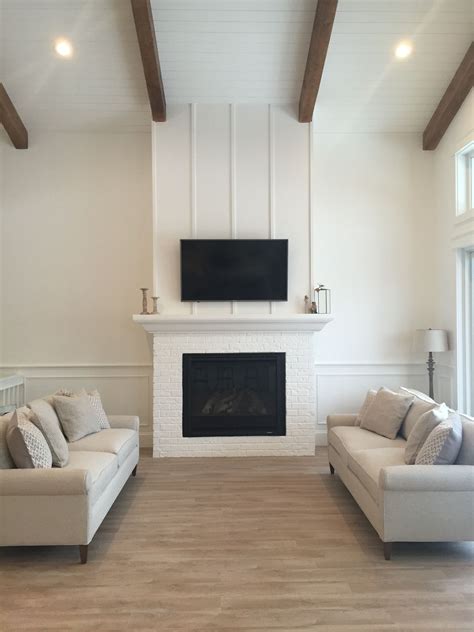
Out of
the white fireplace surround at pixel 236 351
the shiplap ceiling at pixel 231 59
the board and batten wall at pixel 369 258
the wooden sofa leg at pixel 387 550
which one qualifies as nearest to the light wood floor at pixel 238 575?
the wooden sofa leg at pixel 387 550

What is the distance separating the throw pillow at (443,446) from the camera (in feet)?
9.82

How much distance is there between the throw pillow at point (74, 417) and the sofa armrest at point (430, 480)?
2.48 metres

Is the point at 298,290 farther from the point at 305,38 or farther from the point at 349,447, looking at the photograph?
the point at 305,38

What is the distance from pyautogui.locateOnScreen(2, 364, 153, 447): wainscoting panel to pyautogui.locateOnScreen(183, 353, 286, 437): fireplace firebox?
710mm

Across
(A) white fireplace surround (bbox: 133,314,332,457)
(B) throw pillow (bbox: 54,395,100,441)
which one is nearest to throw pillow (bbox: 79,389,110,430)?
(B) throw pillow (bbox: 54,395,100,441)

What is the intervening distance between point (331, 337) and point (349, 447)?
2.07m

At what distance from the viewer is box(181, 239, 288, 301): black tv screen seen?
521 centimetres

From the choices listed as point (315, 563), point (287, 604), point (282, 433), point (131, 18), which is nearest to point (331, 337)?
point (282, 433)

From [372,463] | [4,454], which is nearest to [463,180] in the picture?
[372,463]

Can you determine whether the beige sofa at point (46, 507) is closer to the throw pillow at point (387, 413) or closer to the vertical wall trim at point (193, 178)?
the throw pillow at point (387, 413)

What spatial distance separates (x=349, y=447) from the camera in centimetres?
385

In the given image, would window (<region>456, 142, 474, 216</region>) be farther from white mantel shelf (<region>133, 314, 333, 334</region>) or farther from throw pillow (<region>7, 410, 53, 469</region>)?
throw pillow (<region>7, 410, 53, 469</region>)

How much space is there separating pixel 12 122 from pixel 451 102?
4893 mm

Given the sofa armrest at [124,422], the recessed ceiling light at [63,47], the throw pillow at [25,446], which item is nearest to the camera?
the throw pillow at [25,446]
